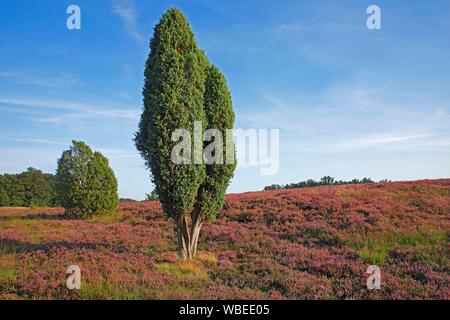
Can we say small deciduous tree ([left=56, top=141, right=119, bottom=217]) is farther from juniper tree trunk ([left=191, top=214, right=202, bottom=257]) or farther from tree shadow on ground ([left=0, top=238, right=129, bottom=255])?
juniper tree trunk ([left=191, top=214, right=202, bottom=257])

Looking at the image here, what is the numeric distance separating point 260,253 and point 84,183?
1700 cm

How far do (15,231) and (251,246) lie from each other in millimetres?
14232

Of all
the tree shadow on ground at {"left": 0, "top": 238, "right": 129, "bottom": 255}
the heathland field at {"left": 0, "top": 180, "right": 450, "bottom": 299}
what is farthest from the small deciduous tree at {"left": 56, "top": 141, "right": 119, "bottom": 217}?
the tree shadow on ground at {"left": 0, "top": 238, "right": 129, "bottom": 255}

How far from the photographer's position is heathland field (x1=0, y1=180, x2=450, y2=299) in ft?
31.6

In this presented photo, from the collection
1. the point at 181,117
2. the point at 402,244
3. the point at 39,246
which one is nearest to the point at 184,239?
the point at 181,117

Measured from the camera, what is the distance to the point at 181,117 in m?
12.3

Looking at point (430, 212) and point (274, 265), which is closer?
point (274, 265)

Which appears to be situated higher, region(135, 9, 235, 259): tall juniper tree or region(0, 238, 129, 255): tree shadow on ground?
region(135, 9, 235, 259): tall juniper tree

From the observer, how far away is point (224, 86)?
14.2m

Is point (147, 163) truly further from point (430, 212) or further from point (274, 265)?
point (430, 212)

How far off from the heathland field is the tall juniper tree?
Result: 6.89 ft

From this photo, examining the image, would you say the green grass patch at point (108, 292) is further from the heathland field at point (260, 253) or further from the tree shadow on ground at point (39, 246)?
the tree shadow on ground at point (39, 246)

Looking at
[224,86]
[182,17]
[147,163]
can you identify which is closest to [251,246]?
[147,163]
